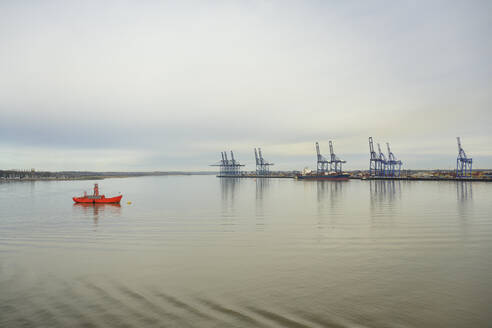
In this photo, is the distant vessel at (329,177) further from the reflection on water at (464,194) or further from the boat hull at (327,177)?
the reflection on water at (464,194)

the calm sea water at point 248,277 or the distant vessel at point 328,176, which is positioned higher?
the distant vessel at point 328,176

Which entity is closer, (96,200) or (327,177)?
(96,200)

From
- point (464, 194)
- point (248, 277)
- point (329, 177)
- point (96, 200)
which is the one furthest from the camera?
point (329, 177)

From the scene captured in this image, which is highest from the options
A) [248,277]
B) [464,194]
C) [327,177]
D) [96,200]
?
[327,177]

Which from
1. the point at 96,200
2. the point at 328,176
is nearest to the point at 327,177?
the point at 328,176

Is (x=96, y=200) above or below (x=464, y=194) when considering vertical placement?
above

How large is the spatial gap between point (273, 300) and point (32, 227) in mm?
24813

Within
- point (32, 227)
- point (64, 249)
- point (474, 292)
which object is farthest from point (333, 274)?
point (32, 227)

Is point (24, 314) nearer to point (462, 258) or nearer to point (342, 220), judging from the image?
point (462, 258)

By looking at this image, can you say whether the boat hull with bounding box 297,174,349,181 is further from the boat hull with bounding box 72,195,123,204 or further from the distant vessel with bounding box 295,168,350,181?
the boat hull with bounding box 72,195,123,204

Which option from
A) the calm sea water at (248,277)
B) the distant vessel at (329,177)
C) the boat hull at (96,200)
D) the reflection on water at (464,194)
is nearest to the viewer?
the calm sea water at (248,277)

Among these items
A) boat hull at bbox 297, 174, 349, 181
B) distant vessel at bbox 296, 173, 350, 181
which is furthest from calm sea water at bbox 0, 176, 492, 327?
distant vessel at bbox 296, 173, 350, 181

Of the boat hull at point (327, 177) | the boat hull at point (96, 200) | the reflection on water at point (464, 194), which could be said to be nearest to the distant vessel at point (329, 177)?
the boat hull at point (327, 177)

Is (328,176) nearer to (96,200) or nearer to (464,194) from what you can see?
(464,194)
